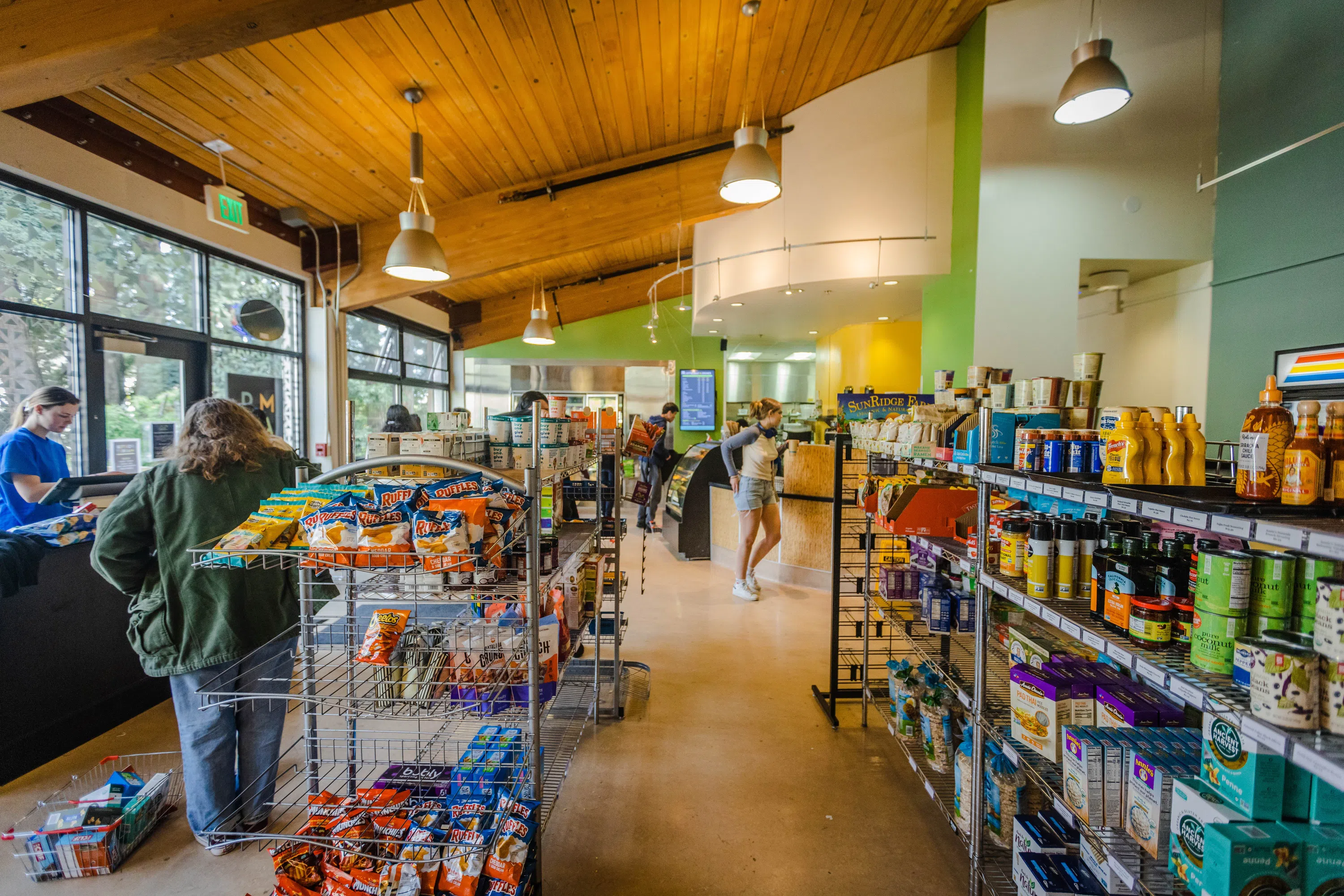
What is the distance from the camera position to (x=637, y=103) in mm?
4777

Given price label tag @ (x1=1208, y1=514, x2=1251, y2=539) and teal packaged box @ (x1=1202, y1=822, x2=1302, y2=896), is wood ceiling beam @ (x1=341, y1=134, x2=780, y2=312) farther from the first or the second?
teal packaged box @ (x1=1202, y1=822, x2=1302, y2=896)

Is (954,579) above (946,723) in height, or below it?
above

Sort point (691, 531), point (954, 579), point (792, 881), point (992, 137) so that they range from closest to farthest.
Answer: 1. point (792, 881)
2. point (954, 579)
3. point (992, 137)
4. point (691, 531)

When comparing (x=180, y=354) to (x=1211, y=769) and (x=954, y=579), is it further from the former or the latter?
(x=1211, y=769)

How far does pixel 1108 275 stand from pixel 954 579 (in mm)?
3828

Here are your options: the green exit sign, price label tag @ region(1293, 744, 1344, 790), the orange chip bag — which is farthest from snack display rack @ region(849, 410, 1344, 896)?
the green exit sign

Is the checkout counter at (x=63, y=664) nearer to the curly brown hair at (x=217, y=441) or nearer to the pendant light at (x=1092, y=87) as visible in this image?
the curly brown hair at (x=217, y=441)

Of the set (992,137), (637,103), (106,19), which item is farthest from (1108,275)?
(106,19)

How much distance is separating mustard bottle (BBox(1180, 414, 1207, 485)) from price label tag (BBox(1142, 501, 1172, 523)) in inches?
12.8

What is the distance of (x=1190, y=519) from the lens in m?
1.22

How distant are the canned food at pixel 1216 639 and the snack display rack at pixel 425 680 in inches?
60.9

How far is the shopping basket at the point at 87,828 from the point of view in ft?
6.98

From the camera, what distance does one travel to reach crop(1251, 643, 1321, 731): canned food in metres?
1.00

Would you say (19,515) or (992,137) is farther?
(992,137)
